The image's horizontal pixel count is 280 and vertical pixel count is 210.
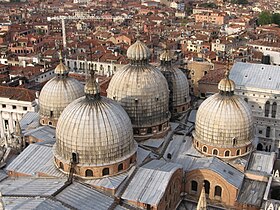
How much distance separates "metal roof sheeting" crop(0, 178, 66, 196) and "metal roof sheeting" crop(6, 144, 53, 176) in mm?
762

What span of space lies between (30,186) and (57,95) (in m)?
10.9

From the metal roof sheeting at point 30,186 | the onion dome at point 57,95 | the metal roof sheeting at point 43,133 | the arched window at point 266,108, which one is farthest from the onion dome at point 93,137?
the arched window at point 266,108

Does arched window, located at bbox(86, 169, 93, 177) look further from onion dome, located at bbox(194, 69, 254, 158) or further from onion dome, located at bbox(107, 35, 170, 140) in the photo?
onion dome, located at bbox(194, 69, 254, 158)

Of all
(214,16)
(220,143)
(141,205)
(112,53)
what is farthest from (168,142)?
(214,16)

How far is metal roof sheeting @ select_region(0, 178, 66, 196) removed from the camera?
79.1 feet

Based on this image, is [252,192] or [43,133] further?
[43,133]

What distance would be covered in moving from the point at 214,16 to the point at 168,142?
104m

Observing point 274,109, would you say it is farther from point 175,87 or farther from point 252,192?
point 252,192

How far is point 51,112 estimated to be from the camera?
35.2 meters

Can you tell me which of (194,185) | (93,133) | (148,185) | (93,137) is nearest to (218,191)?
(194,185)

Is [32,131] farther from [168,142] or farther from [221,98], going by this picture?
[221,98]

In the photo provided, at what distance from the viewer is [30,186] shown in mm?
25484

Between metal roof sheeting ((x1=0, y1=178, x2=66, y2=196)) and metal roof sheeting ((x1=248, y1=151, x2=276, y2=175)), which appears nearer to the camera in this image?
metal roof sheeting ((x1=0, y1=178, x2=66, y2=196))

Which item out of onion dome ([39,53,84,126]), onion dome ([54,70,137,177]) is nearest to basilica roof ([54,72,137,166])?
onion dome ([54,70,137,177])
